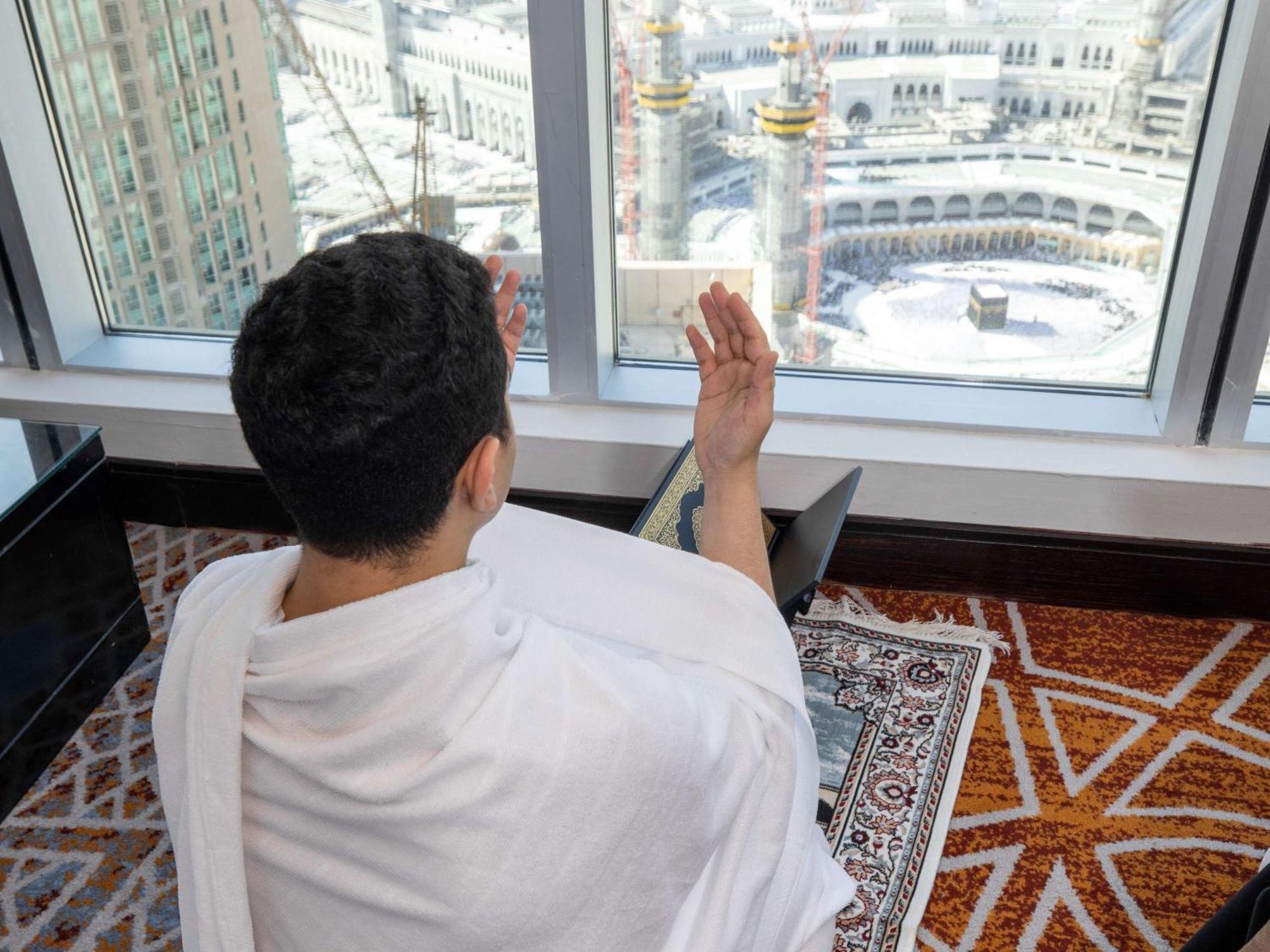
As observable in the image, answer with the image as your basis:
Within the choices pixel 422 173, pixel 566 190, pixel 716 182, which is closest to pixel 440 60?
pixel 422 173

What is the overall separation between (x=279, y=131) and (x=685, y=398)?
951 mm

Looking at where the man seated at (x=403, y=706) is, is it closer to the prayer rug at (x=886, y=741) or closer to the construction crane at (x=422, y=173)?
the prayer rug at (x=886, y=741)

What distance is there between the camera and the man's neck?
913 millimetres

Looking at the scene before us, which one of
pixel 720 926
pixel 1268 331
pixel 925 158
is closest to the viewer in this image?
pixel 720 926

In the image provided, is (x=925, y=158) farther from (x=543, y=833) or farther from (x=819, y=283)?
(x=543, y=833)

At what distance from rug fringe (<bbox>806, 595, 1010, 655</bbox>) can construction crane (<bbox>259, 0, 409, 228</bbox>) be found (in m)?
1.11

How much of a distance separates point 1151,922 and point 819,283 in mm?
1210

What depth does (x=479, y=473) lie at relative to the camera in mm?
914

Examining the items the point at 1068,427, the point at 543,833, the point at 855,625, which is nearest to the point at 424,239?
the point at 543,833

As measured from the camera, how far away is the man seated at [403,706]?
848mm

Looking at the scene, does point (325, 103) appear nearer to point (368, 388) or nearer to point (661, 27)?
→ point (661, 27)

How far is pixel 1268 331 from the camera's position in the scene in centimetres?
188

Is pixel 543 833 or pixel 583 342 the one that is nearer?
pixel 543 833

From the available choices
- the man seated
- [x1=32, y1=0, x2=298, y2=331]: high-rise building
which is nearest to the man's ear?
the man seated
